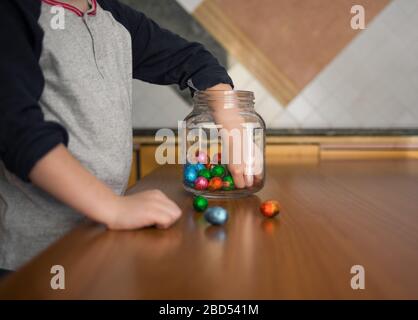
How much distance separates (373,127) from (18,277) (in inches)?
73.3

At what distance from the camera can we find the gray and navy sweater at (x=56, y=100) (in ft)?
1.78

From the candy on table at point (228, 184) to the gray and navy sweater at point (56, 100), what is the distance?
0.22 meters

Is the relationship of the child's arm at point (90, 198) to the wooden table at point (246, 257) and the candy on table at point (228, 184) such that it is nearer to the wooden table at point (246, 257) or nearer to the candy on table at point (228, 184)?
the wooden table at point (246, 257)

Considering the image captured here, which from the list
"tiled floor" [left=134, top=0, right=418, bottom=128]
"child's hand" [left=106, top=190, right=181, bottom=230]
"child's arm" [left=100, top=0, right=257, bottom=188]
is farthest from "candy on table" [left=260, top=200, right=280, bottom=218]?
"tiled floor" [left=134, top=0, right=418, bottom=128]

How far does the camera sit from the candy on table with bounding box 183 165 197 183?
84 centimetres

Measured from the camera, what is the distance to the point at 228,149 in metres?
0.87

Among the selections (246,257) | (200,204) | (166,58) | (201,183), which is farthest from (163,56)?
(246,257)

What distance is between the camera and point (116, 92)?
88 cm

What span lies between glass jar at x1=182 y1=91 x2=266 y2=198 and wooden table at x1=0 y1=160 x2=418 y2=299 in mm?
64

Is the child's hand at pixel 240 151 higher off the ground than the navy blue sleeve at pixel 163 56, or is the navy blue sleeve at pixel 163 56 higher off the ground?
the navy blue sleeve at pixel 163 56

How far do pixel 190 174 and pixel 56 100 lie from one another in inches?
11.2

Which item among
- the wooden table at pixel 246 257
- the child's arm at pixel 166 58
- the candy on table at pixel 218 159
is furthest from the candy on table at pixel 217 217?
the child's arm at pixel 166 58

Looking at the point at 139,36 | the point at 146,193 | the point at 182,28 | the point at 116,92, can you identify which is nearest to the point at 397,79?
the point at 182,28

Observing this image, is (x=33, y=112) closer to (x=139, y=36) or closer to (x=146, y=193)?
(x=146, y=193)
